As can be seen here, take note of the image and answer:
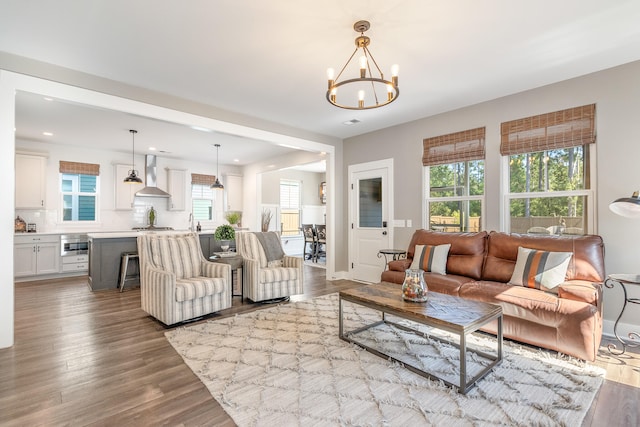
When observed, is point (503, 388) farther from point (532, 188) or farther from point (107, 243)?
point (107, 243)

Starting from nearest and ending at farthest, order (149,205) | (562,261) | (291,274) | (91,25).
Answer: (91,25) → (562,261) → (291,274) → (149,205)

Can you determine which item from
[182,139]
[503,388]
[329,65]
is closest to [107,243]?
[182,139]

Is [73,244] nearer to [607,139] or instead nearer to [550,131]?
[550,131]

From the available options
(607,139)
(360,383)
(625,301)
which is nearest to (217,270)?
Result: (360,383)

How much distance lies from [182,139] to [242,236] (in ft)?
9.32

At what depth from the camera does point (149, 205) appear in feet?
24.7

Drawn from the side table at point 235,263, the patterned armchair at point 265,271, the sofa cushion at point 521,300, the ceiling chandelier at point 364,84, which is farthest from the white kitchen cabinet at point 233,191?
the sofa cushion at point 521,300

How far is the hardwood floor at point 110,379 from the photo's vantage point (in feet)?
6.09

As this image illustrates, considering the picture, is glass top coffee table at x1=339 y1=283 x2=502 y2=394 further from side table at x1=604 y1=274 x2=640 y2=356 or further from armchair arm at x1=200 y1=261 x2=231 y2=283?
armchair arm at x1=200 y1=261 x2=231 y2=283

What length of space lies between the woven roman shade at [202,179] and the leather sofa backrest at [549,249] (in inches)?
276

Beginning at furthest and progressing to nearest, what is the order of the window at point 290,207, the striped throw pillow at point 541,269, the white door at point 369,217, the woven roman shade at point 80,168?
the window at point 290,207 → the woven roman shade at point 80,168 → the white door at point 369,217 → the striped throw pillow at point 541,269

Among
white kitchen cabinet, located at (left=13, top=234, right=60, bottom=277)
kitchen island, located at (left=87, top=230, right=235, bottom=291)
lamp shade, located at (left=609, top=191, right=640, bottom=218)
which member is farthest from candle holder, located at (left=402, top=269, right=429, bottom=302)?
white kitchen cabinet, located at (left=13, top=234, right=60, bottom=277)

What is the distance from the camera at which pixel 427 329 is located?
3.26 metres

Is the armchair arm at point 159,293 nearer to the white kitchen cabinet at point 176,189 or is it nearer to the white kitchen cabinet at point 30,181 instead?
the white kitchen cabinet at point 30,181
